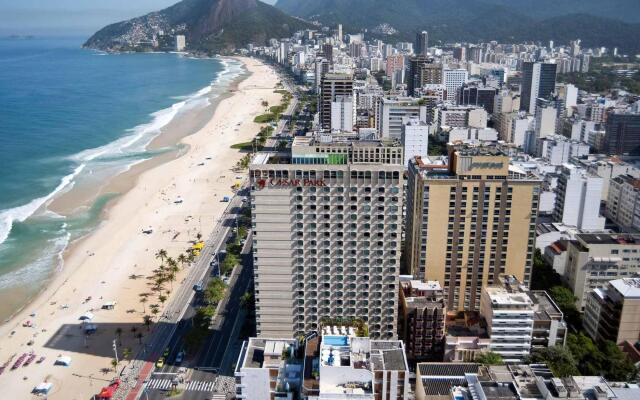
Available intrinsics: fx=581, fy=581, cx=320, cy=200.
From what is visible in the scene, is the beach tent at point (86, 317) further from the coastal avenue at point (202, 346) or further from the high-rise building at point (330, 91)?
the high-rise building at point (330, 91)

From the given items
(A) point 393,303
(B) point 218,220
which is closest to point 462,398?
(A) point 393,303

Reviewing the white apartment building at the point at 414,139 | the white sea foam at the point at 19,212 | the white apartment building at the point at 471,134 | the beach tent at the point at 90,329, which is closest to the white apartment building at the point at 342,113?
the white apartment building at the point at 471,134

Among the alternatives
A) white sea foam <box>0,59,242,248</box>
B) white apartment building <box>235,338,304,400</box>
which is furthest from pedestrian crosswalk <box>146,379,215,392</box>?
white sea foam <box>0,59,242,248</box>

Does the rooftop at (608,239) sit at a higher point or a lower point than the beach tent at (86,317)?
higher

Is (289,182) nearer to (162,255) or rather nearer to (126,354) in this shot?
(126,354)

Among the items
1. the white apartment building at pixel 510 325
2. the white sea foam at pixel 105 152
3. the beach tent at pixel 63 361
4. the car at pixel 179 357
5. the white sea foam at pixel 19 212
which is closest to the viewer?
the white apartment building at pixel 510 325

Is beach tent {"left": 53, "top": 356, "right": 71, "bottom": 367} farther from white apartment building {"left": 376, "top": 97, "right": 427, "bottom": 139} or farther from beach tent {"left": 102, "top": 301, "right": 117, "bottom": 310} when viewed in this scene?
white apartment building {"left": 376, "top": 97, "right": 427, "bottom": 139}

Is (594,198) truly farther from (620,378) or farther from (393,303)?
(393,303)
